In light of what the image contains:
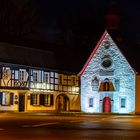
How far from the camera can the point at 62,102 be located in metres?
78.5

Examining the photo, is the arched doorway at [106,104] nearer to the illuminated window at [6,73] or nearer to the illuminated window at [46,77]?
the illuminated window at [46,77]

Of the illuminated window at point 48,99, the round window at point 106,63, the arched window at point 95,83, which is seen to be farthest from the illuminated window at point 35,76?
the round window at point 106,63

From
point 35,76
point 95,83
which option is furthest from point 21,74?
point 95,83

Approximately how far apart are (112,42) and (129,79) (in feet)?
19.3

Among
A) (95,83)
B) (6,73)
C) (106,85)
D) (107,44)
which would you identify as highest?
(107,44)

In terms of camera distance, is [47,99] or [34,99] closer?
[34,99]

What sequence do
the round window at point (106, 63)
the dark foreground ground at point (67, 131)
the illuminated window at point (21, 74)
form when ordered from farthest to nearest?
the round window at point (106, 63) → the illuminated window at point (21, 74) → the dark foreground ground at point (67, 131)

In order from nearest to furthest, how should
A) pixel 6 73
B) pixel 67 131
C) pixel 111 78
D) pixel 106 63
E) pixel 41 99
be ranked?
pixel 67 131 < pixel 6 73 < pixel 41 99 < pixel 111 78 < pixel 106 63

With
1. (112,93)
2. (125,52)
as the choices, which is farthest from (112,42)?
(112,93)

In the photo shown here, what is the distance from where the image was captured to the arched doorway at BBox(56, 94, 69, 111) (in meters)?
77.8

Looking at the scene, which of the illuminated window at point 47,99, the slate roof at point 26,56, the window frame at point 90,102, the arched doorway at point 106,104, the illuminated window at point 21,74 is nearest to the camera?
the slate roof at point 26,56

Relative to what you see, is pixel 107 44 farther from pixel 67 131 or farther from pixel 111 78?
pixel 67 131

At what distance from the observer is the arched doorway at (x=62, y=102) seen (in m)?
77.8

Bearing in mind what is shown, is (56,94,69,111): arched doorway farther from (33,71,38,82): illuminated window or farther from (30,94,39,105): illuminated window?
(33,71,38,82): illuminated window
